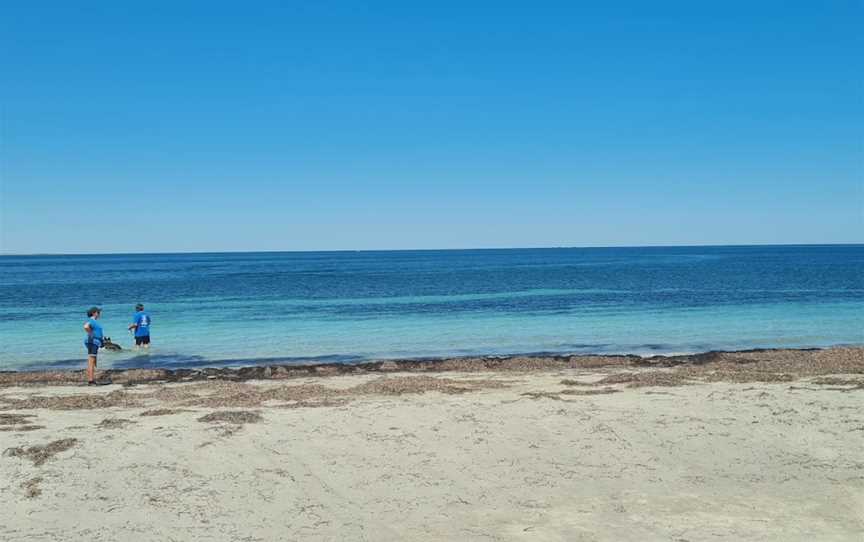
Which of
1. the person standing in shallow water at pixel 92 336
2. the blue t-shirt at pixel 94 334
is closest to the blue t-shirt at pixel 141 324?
the person standing in shallow water at pixel 92 336

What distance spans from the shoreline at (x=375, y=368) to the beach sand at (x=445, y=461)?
2455 millimetres

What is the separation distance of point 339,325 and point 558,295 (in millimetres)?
22079

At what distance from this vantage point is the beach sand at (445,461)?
730 centimetres

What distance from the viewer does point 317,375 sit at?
1772cm

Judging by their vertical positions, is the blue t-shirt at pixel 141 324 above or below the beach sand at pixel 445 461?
above

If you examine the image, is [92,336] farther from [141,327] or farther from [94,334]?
[141,327]

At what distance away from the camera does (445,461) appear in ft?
30.5

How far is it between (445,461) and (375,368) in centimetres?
963

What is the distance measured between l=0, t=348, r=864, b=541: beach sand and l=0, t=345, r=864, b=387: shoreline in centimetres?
246

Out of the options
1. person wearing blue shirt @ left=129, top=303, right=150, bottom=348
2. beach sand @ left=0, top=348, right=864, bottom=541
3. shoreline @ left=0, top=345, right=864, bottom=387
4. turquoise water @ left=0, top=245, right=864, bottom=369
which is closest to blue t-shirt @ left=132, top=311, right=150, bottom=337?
person wearing blue shirt @ left=129, top=303, right=150, bottom=348

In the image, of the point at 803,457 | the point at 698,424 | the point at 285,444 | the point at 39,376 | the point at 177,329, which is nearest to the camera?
the point at 803,457

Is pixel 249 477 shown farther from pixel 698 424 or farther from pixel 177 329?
pixel 177 329

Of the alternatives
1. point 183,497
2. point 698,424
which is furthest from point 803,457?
point 183,497

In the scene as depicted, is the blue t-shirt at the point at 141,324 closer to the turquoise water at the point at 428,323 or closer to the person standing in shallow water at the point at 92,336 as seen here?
the turquoise water at the point at 428,323
